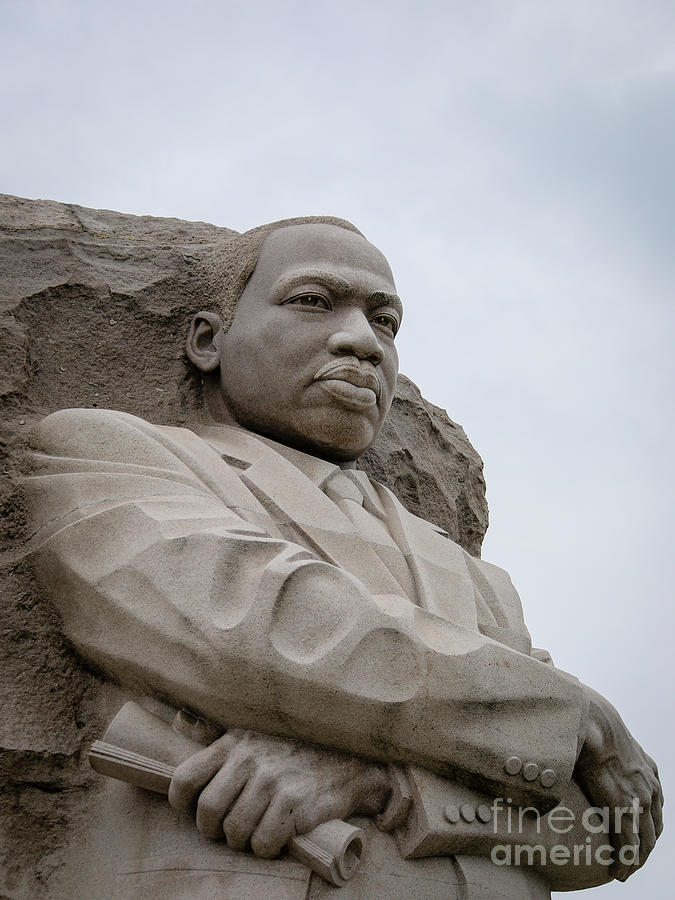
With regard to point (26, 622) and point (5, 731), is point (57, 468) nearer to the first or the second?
point (26, 622)

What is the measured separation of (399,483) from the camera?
5.29m

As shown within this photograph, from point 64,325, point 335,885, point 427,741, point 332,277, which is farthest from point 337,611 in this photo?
point 64,325

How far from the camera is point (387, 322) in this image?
474 centimetres

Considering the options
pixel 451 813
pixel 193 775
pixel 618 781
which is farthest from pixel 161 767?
pixel 618 781

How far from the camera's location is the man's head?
4410 mm

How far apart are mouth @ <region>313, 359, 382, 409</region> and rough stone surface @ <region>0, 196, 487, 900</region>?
66 cm

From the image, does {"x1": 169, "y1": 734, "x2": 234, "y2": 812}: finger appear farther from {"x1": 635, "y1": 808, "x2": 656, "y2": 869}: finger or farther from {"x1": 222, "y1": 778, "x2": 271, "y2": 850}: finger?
{"x1": 635, "y1": 808, "x2": 656, "y2": 869}: finger

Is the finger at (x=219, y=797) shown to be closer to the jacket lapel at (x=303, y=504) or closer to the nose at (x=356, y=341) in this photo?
the jacket lapel at (x=303, y=504)

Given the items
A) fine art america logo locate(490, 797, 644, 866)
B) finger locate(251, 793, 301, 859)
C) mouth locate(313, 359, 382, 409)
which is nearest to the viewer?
finger locate(251, 793, 301, 859)

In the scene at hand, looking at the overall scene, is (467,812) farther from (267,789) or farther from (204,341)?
(204,341)

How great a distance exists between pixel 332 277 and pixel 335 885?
7.17 feet

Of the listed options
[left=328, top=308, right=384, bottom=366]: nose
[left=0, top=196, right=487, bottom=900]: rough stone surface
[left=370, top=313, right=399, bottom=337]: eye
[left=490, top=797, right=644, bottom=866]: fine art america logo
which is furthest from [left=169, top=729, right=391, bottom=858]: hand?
[left=370, top=313, right=399, bottom=337]: eye

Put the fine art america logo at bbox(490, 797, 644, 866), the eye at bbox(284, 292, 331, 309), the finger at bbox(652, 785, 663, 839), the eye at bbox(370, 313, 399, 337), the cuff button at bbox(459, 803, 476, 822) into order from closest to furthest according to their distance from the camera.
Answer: the cuff button at bbox(459, 803, 476, 822), the fine art america logo at bbox(490, 797, 644, 866), the finger at bbox(652, 785, 663, 839), the eye at bbox(284, 292, 331, 309), the eye at bbox(370, 313, 399, 337)

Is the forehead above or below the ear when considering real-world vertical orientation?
above
